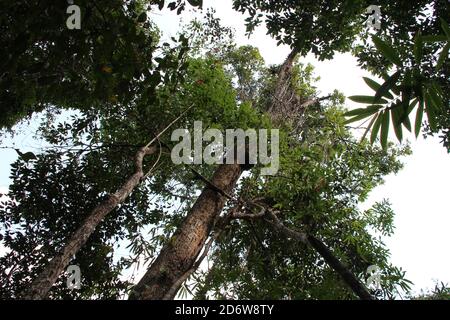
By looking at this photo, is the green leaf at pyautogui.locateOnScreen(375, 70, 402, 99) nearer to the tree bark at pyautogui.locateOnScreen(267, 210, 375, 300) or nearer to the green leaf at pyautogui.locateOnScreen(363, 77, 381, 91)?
the green leaf at pyautogui.locateOnScreen(363, 77, 381, 91)

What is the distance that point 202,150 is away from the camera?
289 inches

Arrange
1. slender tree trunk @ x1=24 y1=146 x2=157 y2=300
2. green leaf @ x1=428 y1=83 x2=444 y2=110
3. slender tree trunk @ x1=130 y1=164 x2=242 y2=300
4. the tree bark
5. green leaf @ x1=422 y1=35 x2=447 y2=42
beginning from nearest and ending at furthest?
green leaf @ x1=422 y1=35 x2=447 y2=42
green leaf @ x1=428 y1=83 x2=444 y2=110
the tree bark
slender tree trunk @ x1=24 y1=146 x2=157 y2=300
slender tree trunk @ x1=130 y1=164 x2=242 y2=300

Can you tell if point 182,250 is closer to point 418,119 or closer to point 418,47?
point 418,119

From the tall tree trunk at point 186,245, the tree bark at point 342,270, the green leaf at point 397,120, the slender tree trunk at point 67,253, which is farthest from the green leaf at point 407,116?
the tall tree trunk at point 186,245

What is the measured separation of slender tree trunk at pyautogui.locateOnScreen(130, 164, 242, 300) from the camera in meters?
4.54

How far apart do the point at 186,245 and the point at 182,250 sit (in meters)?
0.11

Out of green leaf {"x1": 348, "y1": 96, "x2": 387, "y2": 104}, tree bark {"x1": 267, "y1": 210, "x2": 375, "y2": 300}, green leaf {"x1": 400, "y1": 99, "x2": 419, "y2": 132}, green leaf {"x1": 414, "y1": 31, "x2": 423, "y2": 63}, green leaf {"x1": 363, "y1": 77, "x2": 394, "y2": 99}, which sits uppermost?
green leaf {"x1": 414, "y1": 31, "x2": 423, "y2": 63}

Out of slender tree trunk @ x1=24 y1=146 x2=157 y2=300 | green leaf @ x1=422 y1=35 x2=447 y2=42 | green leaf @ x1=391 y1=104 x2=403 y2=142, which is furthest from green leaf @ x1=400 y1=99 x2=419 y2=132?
slender tree trunk @ x1=24 y1=146 x2=157 y2=300

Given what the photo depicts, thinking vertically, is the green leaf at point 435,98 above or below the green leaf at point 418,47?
below

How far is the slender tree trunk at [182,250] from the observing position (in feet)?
14.9

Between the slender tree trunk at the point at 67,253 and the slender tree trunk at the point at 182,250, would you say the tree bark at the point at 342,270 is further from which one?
the slender tree trunk at the point at 67,253

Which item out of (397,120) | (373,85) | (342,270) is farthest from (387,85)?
(342,270)

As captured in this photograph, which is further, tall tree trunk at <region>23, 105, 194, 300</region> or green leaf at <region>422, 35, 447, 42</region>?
tall tree trunk at <region>23, 105, 194, 300</region>

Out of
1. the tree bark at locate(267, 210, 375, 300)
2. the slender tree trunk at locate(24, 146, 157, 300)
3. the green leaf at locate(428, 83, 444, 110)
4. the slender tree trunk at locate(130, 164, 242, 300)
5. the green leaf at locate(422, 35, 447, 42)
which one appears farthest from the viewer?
the slender tree trunk at locate(130, 164, 242, 300)
